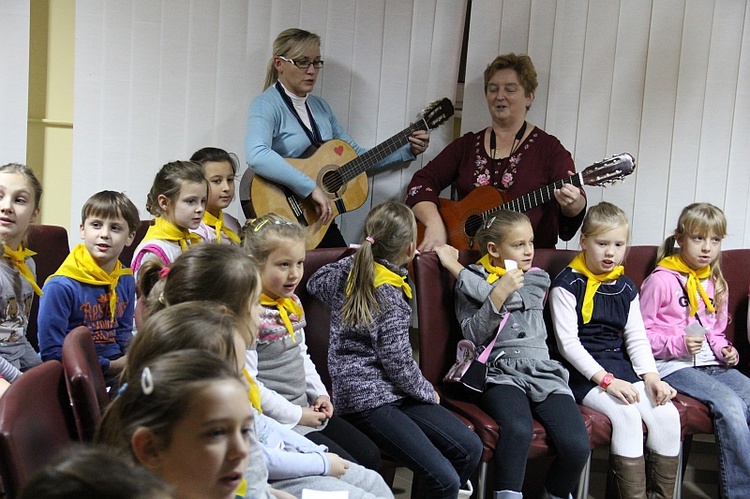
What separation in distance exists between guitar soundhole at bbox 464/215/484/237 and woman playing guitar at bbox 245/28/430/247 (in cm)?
56

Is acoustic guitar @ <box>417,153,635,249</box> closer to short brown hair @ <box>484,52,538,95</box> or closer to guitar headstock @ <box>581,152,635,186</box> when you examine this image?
guitar headstock @ <box>581,152,635,186</box>

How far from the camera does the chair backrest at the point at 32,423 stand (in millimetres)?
1439

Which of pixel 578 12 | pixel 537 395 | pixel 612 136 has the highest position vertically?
pixel 578 12

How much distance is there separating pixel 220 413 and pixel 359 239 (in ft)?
9.22

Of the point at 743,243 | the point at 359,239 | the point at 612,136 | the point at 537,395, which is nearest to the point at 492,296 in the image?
the point at 537,395

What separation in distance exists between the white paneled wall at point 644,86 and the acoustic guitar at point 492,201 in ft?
1.86

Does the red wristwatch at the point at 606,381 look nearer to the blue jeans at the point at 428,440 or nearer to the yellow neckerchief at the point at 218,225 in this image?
the blue jeans at the point at 428,440

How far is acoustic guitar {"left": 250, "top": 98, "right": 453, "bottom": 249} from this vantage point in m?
3.69

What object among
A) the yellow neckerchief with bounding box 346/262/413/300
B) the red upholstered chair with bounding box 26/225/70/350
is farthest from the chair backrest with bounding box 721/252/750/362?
the red upholstered chair with bounding box 26/225/70/350

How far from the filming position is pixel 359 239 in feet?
13.8

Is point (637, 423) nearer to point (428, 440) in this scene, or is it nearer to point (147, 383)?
point (428, 440)

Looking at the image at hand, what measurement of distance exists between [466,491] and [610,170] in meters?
1.52

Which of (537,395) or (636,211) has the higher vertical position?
(636,211)

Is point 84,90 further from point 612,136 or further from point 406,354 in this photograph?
point 612,136
